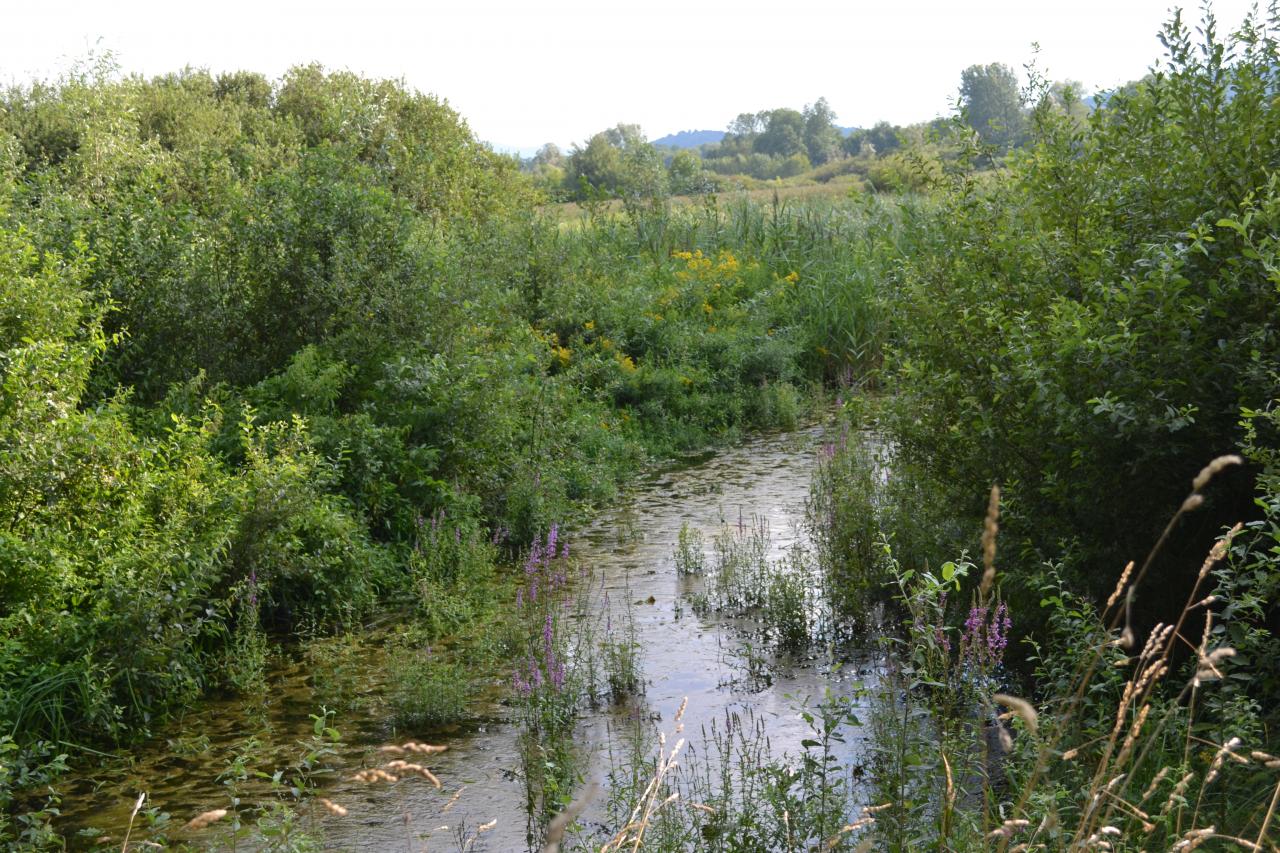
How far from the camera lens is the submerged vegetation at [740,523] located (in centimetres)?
379

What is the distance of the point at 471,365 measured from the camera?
8.80m

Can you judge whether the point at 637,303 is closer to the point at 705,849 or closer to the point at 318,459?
the point at 318,459

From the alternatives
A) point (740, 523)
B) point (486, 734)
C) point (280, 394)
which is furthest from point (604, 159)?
point (486, 734)

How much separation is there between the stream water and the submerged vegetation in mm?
110

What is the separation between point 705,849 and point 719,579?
11.0ft

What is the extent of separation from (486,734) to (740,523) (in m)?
2.78

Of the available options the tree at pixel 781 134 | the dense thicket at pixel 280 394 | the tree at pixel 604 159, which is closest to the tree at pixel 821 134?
the tree at pixel 781 134

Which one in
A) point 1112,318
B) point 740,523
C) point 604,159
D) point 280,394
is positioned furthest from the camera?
point 604,159

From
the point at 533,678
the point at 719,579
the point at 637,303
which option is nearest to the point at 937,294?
the point at 719,579

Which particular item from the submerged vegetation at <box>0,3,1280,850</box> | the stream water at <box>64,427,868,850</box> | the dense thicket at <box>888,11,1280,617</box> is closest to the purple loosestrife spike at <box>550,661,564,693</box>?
the submerged vegetation at <box>0,3,1280,850</box>

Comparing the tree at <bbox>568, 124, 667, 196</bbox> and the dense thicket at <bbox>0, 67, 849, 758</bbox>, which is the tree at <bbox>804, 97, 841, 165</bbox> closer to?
the tree at <bbox>568, 124, 667, 196</bbox>

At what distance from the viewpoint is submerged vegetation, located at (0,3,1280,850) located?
379 cm

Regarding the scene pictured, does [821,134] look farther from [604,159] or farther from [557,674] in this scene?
[557,674]

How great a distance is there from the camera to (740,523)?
7.58 m
